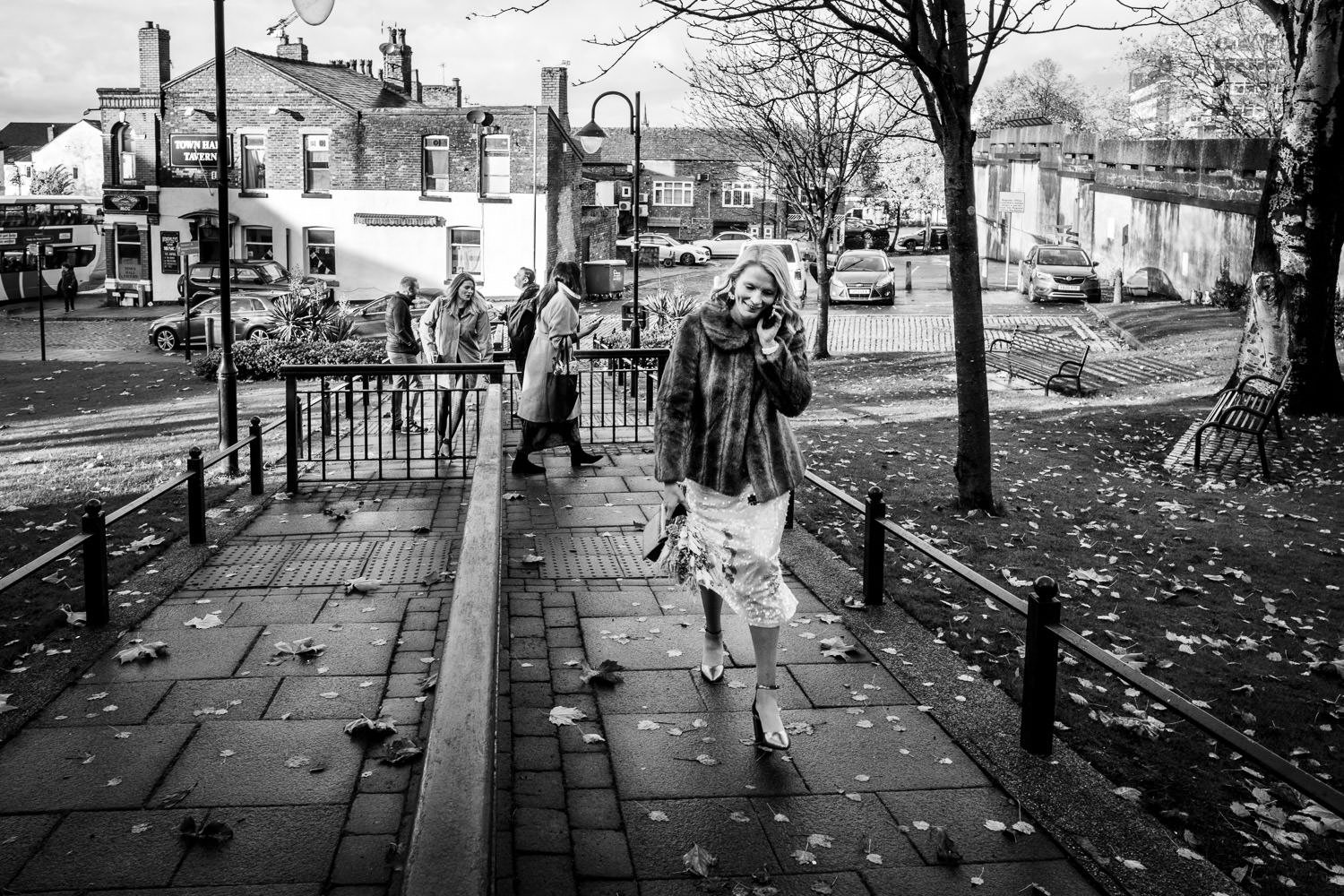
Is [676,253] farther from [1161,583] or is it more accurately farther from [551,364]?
[1161,583]

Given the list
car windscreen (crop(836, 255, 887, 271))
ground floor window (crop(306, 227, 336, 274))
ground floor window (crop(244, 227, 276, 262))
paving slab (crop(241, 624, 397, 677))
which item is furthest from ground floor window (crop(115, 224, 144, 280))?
paving slab (crop(241, 624, 397, 677))

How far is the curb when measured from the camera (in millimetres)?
3828

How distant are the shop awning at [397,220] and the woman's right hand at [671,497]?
4136cm

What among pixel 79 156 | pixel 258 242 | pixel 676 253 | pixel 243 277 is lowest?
pixel 243 277

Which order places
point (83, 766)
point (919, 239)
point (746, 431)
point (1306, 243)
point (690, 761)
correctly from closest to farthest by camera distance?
1. point (83, 766)
2. point (690, 761)
3. point (746, 431)
4. point (1306, 243)
5. point (919, 239)

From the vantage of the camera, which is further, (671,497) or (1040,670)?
(671,497)

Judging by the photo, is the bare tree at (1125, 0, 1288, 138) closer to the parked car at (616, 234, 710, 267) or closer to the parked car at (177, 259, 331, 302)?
the parked car at (177, 259, 331, 302)

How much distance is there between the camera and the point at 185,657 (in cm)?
575

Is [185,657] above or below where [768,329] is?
below

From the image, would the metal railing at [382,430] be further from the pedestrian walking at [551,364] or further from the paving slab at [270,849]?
the paving slab at [270,849]

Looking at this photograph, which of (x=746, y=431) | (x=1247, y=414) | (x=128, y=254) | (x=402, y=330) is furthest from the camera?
(x=128, y=254)

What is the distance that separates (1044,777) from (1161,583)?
12.5 ft

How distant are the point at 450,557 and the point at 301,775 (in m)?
3.49

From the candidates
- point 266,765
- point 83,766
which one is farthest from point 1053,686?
point 83,766
